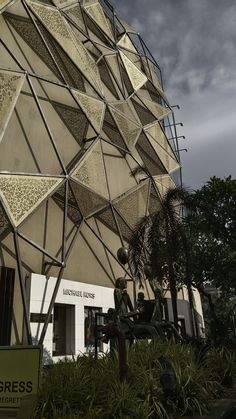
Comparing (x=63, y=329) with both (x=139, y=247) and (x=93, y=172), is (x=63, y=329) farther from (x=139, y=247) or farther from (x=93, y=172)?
(x=93, y=172)

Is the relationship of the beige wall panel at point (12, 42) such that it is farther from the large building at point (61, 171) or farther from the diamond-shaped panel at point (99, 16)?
the diamond-shaped panel at point (99, 16)

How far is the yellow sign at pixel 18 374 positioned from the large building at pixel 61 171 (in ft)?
32.0

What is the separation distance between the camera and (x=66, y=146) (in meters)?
22.5

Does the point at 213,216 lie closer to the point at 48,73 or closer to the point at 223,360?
the point at 223,360

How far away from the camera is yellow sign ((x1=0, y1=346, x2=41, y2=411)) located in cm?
592

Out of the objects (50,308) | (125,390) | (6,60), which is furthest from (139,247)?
(125,390)

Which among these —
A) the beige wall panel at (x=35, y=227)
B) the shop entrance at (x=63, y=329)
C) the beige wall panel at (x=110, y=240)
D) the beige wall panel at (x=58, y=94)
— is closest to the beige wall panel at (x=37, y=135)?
the beige wall panel at (x=58, y=94)

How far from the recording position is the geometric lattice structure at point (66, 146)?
1734 cm

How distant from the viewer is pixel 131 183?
28984 mm

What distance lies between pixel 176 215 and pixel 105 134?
34.9 ft

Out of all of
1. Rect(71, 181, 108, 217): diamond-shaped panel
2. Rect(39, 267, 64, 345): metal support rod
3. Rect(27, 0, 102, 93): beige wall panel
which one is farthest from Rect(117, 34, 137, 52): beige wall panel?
Rect(39, 267, 64, 345): metal support rod

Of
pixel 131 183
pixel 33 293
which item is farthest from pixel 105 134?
pixel 33 293

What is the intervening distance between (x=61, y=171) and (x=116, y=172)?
7049 millimetres

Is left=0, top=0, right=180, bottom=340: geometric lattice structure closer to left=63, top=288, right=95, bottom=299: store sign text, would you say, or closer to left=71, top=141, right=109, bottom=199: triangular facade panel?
left=71, top=141, right=109, bottom=199: triangular facade panel
